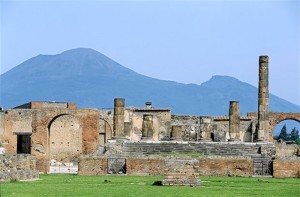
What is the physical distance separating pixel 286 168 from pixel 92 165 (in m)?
7.13

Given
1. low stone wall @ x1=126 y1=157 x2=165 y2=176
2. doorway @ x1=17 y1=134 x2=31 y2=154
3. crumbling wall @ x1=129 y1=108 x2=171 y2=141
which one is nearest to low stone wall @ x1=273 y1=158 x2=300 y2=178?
low stone wall @ x1=126 y1=157 x2=165 y2=176

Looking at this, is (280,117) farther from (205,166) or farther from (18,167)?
(18,167)

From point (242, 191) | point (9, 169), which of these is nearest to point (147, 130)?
point (9, 169)

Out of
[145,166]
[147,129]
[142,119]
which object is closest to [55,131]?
[142,119]

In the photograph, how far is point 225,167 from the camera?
102 ft

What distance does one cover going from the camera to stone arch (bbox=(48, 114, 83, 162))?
51.1 m

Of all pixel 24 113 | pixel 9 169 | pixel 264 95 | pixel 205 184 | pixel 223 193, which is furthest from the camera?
pixel 24 113

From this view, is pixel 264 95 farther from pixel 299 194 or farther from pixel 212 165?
pixel 299 194

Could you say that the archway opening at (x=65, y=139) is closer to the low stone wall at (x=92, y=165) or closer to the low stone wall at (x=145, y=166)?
the low stone wall at (x=92, y=165)

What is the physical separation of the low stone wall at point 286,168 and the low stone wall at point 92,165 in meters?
6.30

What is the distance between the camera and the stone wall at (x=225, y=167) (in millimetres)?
30906

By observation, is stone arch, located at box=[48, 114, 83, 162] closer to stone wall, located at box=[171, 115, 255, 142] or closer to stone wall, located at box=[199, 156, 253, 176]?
stone wall, located at box=[171, 115, 255, 142]

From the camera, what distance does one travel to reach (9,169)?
26984mm

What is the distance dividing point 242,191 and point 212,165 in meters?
10.3
